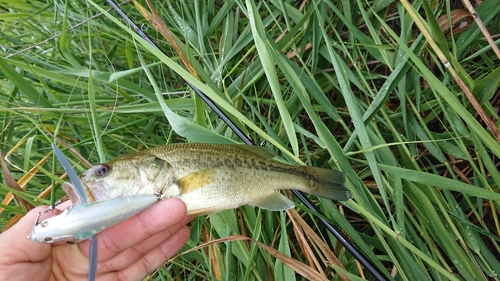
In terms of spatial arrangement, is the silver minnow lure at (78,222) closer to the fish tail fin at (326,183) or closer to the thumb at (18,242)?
the thumb at (18,242)

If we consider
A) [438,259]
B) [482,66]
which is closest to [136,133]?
[438,259]

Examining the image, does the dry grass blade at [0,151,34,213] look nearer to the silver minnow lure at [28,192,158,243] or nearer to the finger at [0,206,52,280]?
the finger at [0,206,52,280]

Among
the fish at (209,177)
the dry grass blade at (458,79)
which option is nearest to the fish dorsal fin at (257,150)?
→ the fish at (209,177)

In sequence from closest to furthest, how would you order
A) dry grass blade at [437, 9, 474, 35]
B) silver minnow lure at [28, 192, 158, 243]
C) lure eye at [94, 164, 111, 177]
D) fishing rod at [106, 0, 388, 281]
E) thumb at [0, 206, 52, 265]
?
silver minnow lure at [28, 192, 158, 243] < lure eye at [94, 164, 111, 177] < thumb at [0, 206, 52, 265] < fishing rod at [106, 0, 388, 281] < dry grass blade at [437, 9, 474, 35]

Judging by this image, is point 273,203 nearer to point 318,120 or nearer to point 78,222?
point 318,120

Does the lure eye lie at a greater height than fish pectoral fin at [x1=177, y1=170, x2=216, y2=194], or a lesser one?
greater

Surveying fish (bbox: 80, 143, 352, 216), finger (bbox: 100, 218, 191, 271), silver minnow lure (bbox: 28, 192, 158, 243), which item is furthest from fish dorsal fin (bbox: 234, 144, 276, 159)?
silver minnow lure (bbox: 28, 192, 158, 243)

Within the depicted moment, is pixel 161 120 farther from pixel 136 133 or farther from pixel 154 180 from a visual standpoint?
pixel 154 180
